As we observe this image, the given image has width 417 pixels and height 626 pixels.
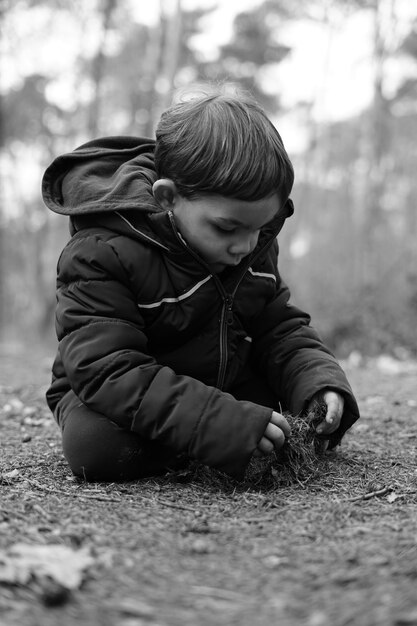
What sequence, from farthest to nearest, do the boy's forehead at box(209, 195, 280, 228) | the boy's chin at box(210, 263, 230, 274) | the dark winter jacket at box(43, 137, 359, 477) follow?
the boy's chin at box(210, 263, 230, 274) → the boy's forehead at box(209, 195, 280, 228) → the dark winter jacket at box(43, 137, 359, 477)

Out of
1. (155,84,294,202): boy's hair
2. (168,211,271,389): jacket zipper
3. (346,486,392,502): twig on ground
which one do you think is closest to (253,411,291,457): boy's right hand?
(346,486,392,502): twig on ground

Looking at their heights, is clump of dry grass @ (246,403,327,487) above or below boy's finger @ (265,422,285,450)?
below

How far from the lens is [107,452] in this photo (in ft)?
8.00

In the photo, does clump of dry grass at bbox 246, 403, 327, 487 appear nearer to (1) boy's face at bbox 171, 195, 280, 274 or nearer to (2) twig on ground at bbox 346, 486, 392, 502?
(2) twig on ground at bbox 346, 486, 392, 502

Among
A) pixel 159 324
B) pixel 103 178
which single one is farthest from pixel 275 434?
pixel 103 178

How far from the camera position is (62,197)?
2.80 metres

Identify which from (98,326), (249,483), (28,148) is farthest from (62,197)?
(28,148)

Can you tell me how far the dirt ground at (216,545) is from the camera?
1322 mm

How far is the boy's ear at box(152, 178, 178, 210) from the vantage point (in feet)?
8.27

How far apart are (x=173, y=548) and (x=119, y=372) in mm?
755

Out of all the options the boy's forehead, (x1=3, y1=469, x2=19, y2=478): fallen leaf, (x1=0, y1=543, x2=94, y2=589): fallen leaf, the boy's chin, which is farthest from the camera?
the boy's chin

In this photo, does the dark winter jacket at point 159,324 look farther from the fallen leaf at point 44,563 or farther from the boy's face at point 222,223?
the fallen leaf at point 44,563

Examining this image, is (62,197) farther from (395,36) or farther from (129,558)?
(395,36)

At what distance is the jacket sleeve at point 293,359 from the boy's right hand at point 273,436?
0.31 m
